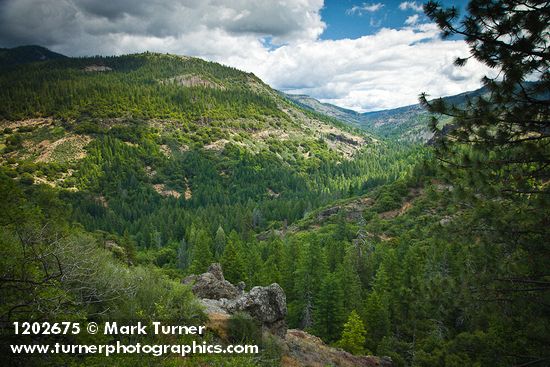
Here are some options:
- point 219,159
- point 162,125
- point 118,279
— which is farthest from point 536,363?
point 162,125

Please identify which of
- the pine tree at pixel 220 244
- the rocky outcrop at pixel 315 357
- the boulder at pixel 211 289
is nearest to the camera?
the rocky outcrop at pixel 315 357

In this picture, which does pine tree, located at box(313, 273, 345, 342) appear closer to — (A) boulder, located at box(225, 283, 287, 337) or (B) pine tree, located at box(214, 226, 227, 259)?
(A) boulder, located at box(225, 283, 287, 337)

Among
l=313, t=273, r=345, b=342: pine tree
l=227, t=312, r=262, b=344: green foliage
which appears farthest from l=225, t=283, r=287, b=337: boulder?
l=313, t=273, r=345, b=342: pine tree

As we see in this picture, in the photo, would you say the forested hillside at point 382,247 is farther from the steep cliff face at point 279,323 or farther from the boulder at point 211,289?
the boulder at point 211,289

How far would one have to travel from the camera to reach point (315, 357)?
19844 millimetres

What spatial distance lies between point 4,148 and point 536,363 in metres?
158

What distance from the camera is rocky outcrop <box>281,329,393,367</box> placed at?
18.2 metres

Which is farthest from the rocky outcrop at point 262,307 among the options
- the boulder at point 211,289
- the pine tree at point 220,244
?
the pine tree at point 220,244

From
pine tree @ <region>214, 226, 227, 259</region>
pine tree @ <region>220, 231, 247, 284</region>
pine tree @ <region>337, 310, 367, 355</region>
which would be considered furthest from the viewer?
pine tree @ <region>214, 226, 227, 259</region>

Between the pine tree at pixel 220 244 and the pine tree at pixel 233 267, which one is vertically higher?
the pine tree at pixel 233 267

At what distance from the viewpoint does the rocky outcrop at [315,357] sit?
18245mm

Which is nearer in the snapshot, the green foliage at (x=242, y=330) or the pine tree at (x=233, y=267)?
the green foliage at (x=242, y=330)

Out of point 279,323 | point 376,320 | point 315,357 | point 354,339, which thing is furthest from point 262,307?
point 376,320

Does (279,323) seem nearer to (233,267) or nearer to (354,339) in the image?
(354,339)
